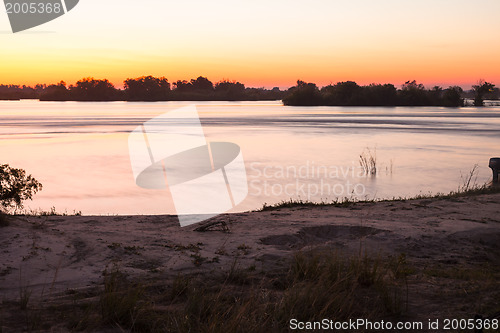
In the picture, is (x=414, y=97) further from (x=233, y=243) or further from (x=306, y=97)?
(x=233, y=243)

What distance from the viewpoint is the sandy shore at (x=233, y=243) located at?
626cm

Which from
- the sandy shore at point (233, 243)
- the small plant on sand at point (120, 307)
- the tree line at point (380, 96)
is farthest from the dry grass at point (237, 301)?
the tree line at point (380, 96)

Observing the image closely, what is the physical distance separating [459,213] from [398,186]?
8.46 metres

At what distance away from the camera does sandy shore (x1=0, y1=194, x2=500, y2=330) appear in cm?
626

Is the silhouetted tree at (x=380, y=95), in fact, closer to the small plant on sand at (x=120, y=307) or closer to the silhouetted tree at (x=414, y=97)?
the silhouetted tree at (x=414, y=97)

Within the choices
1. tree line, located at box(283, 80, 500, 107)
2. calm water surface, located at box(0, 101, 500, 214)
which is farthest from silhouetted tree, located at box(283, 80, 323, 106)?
calm water surface, located at box(0, 101, 500, 214)

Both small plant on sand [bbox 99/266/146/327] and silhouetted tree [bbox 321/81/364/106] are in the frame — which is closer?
small plant on sand [bbox 99/266/146/327]

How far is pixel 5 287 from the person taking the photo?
19.3 ft

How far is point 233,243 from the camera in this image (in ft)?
26.5

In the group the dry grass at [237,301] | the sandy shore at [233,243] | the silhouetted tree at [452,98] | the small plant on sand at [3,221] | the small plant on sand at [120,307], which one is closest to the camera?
the dry grass at [237,301]

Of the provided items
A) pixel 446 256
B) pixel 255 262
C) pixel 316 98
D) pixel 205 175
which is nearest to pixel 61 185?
pixel 205 175

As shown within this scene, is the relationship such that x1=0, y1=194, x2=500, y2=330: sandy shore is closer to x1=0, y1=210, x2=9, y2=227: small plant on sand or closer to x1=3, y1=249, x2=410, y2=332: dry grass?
x1=0, y1=210, x2=9, y2=227: small plant on sand

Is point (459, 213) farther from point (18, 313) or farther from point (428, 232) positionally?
point (18, 313)

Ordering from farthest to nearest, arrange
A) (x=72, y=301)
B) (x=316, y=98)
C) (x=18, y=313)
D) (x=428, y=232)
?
(x=316, y=98), (x=428, y=232), (x=72, y=301), (x=18, y=313)
